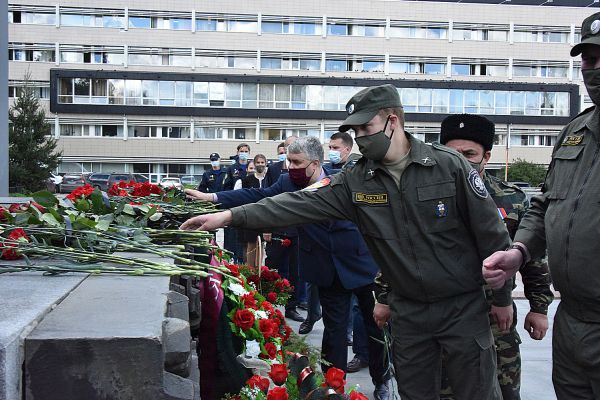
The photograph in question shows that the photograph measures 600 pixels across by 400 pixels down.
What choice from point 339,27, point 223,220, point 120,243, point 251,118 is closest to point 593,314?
point 223,220

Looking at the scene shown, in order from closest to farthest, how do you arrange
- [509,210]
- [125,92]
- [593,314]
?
[593,314], [509,210], [125,92]

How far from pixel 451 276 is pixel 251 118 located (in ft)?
168

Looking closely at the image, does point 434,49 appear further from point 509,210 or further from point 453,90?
point 509,210

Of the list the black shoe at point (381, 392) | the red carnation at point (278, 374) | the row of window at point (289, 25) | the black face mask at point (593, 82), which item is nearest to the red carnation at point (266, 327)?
the red carnation at point (278, 374)

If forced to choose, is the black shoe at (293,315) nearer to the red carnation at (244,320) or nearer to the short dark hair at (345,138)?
the short dark hair at (345,138)

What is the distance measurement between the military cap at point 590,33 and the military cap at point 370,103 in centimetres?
88

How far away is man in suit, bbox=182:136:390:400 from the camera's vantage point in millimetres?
5188

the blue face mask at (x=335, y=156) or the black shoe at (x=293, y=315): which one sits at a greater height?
the blue face mask at (x=335, y=156)

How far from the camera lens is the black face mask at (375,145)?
132 inches

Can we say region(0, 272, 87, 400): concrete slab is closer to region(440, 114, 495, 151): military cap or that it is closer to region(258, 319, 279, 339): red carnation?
region(258, 319, 279, 339): red carnation

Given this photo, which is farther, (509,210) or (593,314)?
(509,210)

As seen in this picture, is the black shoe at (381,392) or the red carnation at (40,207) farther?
the black shoe at (381,392)

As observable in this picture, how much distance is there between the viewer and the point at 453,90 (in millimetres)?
55344

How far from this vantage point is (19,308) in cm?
174
